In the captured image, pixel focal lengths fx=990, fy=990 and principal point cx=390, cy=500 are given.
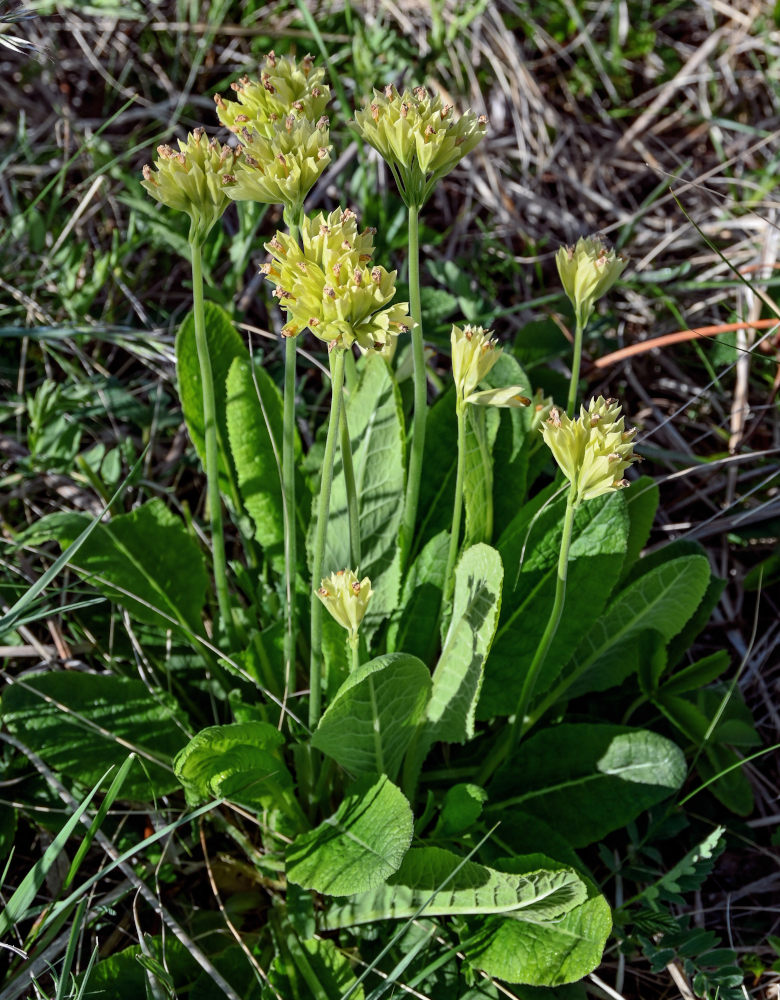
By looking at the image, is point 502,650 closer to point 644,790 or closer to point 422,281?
point 644,790

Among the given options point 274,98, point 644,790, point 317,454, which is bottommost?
point 644,790

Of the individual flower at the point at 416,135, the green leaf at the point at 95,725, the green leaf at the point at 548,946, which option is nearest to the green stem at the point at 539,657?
the green leaf at the point at 548,946

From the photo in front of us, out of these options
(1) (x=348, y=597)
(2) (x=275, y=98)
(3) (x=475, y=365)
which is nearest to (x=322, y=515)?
(1) (x=348, y=597)

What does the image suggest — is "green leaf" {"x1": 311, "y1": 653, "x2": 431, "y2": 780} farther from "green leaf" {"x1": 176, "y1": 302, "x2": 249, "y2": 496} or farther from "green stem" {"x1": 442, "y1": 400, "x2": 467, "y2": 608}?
"green leaf" {"x1": 176, "y1": 302, "x2": 249, "y2": 496}

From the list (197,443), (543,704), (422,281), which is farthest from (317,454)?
(422,281)

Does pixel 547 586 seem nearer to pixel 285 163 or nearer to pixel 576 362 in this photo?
pixel 576 362

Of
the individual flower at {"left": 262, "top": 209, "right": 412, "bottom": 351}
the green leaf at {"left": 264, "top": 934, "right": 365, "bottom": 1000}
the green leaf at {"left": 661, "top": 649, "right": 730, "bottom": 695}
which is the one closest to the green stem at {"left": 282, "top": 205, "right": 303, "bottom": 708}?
the individual flower at {"left": 262, "top": 209, "right": 412, "bottom": 351}
